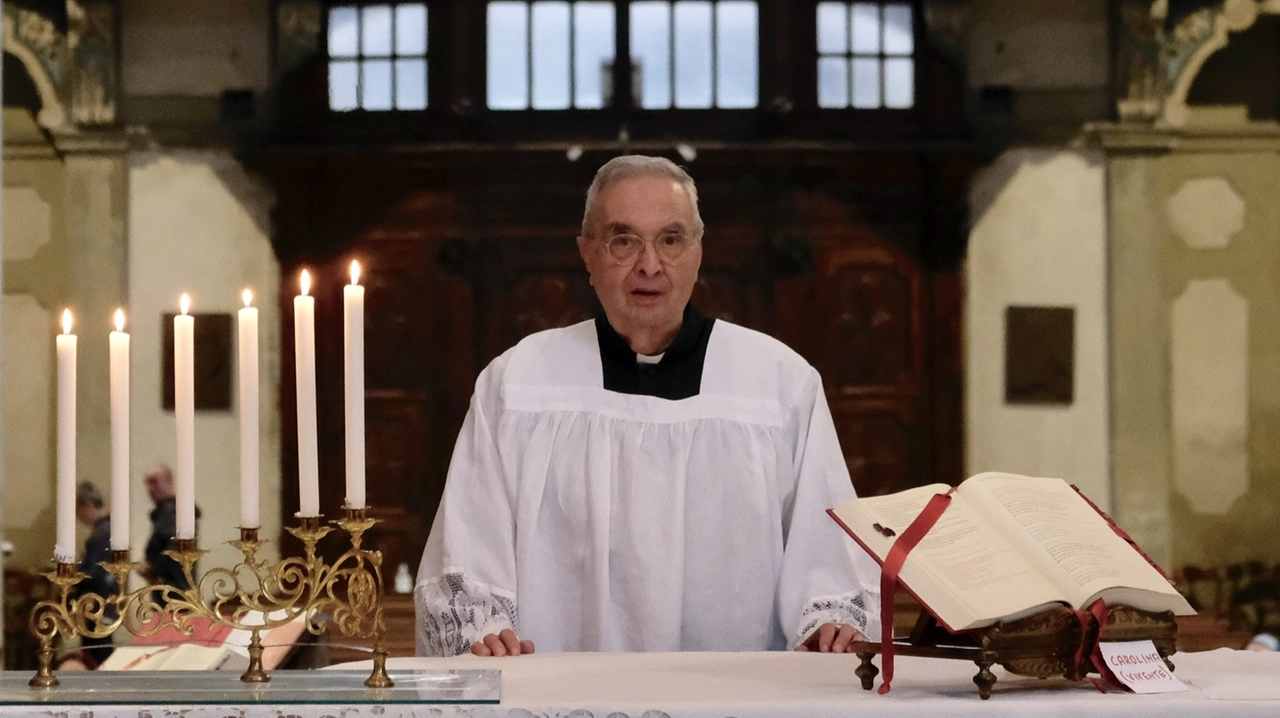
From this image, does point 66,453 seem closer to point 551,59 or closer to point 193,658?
point 193,658

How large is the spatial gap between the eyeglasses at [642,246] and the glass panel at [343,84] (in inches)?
116

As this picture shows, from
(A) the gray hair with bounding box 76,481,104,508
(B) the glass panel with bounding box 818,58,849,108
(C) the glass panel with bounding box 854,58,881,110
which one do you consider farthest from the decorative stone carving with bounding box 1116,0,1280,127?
(A) the gray hair with bounding box 76,481,104,508

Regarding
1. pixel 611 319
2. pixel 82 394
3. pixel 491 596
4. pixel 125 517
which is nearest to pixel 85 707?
pixel 125 517

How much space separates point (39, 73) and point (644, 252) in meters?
3.48

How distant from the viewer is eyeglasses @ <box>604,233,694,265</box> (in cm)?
302

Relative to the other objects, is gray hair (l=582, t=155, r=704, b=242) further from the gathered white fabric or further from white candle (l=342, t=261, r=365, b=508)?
white candle (l=342, t=261, r=365, b=508)

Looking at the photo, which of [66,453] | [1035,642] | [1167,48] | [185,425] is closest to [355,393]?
[185,425]

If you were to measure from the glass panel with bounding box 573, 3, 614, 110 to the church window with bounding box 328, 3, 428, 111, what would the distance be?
23.5 inches

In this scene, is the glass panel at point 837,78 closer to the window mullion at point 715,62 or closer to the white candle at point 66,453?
the window mullion at point 715,62

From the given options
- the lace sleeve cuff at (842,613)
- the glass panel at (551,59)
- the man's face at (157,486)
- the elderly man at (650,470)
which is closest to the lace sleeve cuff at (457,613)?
the elderly man at (650,470)

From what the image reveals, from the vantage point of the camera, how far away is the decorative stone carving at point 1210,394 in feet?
17.7

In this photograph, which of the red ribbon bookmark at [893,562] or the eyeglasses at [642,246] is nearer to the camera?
the red ribbon bookmark at [893,562]

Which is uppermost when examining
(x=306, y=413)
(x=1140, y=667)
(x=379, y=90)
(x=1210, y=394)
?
(x=379, y=90)

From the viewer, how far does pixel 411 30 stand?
568 centimetres
